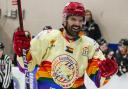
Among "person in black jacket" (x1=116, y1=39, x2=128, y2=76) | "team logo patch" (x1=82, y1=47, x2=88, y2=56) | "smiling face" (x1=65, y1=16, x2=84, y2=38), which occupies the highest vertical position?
"smiling face" (x1=65, y1=16, x2=84, y2=38)

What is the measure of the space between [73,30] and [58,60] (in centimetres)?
25

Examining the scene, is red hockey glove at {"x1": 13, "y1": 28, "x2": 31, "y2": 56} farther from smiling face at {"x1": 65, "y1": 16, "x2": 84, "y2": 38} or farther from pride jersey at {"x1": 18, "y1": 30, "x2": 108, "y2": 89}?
smiling face at {"x1": 65, "y1": 16, "x2": 84, "y2": 38}

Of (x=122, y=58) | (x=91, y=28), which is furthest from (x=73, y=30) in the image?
(x=91, y=28)

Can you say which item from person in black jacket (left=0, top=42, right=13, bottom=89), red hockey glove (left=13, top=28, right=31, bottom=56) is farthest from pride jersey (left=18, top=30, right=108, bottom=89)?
person in black jacket (left=0, top=42, right=13, bottom=89)

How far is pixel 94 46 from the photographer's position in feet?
11.6

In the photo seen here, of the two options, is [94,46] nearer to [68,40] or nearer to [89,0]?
[68,40]

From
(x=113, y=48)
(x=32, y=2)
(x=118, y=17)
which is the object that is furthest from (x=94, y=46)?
(x=32, y=2)

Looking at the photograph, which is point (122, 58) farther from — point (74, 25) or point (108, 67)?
point (74, 25)

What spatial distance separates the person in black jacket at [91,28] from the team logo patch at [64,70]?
12.4 feet

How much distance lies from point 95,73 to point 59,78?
307 millimetres

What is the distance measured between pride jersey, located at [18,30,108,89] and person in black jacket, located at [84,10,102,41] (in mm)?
3736

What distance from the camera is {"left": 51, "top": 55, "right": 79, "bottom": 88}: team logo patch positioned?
3403 millimetres

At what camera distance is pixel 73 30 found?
335 centimetres

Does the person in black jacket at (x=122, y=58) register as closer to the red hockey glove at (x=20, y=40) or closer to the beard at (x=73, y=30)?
the beard at (x=73, y=30)
